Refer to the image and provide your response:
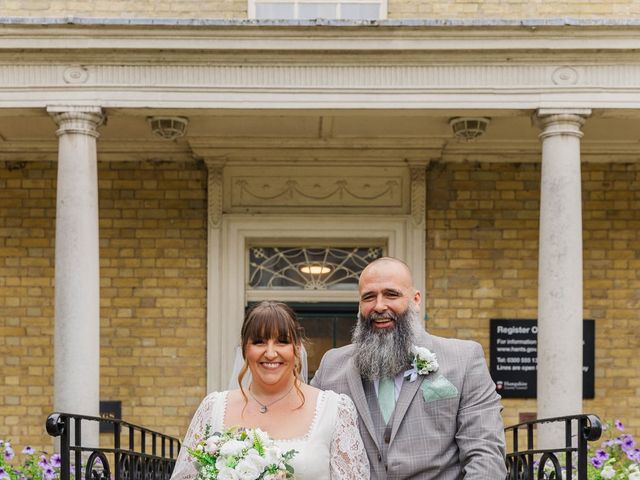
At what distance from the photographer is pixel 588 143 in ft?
32.8

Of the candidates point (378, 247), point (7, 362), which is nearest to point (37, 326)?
point (7, 362)

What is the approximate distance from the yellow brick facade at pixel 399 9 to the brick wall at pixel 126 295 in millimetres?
1826

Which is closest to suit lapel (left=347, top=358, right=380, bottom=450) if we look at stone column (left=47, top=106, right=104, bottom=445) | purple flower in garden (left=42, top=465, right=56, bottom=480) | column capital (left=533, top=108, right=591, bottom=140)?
purple flower in garden (left=42, top=465, right=56, bottom=480)

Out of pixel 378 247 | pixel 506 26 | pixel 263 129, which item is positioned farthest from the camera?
pixel 378 247

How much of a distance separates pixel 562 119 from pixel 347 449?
17.8 feet

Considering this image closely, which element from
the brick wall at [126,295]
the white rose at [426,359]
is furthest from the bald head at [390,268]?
the brick wall at [126,295]

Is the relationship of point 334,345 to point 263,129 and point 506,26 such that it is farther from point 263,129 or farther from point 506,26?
point 506,26

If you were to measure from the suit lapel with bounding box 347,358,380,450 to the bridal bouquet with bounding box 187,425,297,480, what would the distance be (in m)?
0.42

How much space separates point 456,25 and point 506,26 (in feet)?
1.36

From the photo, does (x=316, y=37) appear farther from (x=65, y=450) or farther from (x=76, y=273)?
(x=65, y=450)

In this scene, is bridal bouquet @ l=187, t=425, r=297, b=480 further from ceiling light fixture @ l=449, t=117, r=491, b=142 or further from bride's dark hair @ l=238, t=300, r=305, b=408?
ceiling light fixture @ l=449, t=117, r=491, b=142

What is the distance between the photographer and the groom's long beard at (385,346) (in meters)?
3.50

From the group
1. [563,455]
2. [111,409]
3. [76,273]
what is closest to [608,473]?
[563,455]

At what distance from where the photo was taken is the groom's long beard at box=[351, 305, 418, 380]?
11.5 feet
